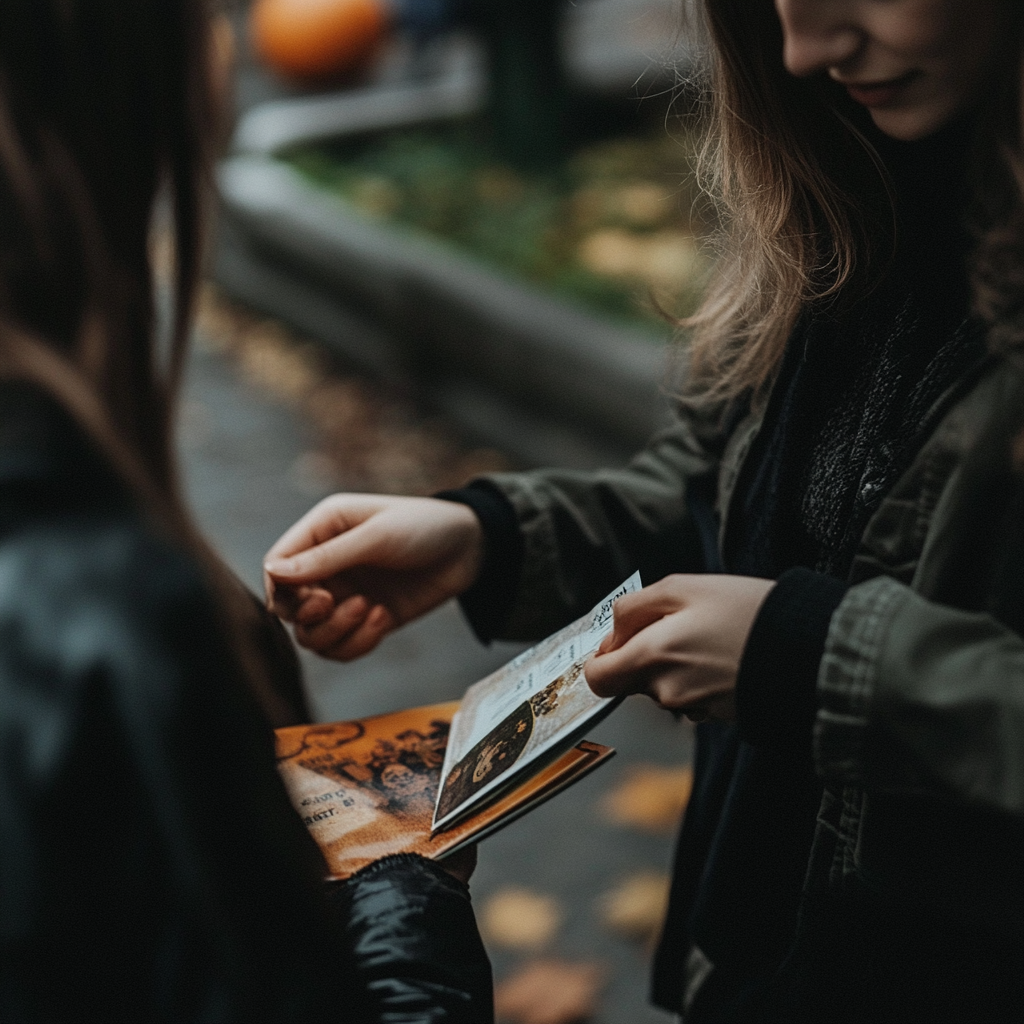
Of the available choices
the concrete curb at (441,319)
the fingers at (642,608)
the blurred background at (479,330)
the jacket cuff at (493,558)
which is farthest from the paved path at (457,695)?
the fingers at (642,608)

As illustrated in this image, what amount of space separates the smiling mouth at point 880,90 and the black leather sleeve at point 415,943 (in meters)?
0.83

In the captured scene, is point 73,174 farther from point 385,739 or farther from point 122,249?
point 385,739

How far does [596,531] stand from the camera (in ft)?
5.34

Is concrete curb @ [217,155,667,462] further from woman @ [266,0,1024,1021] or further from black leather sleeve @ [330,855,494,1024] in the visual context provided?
black leather sleeve @ [330,855,494,1024]

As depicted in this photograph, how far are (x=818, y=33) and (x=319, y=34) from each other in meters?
8.12

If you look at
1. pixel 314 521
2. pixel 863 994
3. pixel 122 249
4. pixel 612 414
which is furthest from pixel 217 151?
pixel 612 414

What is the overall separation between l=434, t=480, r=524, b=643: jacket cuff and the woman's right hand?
0.01 metres

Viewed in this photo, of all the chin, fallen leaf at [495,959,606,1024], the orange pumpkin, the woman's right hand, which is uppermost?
the chin

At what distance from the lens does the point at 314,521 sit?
159 centimetres

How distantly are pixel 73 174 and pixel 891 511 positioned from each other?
75 cm

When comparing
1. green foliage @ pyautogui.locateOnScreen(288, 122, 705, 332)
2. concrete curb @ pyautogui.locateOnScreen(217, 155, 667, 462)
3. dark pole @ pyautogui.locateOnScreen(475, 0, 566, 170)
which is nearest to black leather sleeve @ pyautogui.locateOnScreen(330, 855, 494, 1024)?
concrete curb @ pyautogui.locateOnScreen(217, 155, 667, 462)

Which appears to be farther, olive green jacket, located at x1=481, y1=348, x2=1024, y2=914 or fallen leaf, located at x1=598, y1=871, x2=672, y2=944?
fallen leaf, located at x1=598, y1=871, x2=672, y2=944

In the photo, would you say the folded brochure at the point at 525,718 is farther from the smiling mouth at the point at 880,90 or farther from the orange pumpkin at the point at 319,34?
the orange pumpkin at the point at 319,34

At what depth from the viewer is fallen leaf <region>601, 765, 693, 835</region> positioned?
3215 mm
